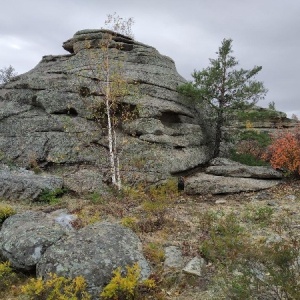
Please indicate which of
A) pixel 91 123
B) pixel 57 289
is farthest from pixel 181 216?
pixel 91 123

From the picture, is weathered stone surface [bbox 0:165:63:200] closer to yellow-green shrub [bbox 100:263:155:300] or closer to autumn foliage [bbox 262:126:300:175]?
yellow-green shrub [bbox 100:263:155:300]

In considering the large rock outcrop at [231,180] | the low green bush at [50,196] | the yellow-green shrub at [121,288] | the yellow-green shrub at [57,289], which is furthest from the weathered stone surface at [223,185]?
the yellow-green shrub at [57,289]

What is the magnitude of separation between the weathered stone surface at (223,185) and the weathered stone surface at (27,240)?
875 cm

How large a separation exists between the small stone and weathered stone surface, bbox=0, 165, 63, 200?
937 cm

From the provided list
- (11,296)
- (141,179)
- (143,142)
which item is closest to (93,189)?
(141,179)

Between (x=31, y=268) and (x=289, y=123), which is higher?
(x=289, y=123)

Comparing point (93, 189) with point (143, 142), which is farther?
point (143, 142)

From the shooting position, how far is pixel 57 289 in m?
8.17

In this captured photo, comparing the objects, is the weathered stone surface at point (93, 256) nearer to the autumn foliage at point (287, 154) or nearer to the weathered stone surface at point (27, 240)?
the weathered stone surface at point (27, 240)

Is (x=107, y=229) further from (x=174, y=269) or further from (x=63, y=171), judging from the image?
(x=63, y=171)

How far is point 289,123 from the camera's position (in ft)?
89.4

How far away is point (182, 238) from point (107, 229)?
266 cm

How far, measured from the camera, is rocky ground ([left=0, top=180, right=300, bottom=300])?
9336 mm

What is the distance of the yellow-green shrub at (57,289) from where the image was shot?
8.20 meters
